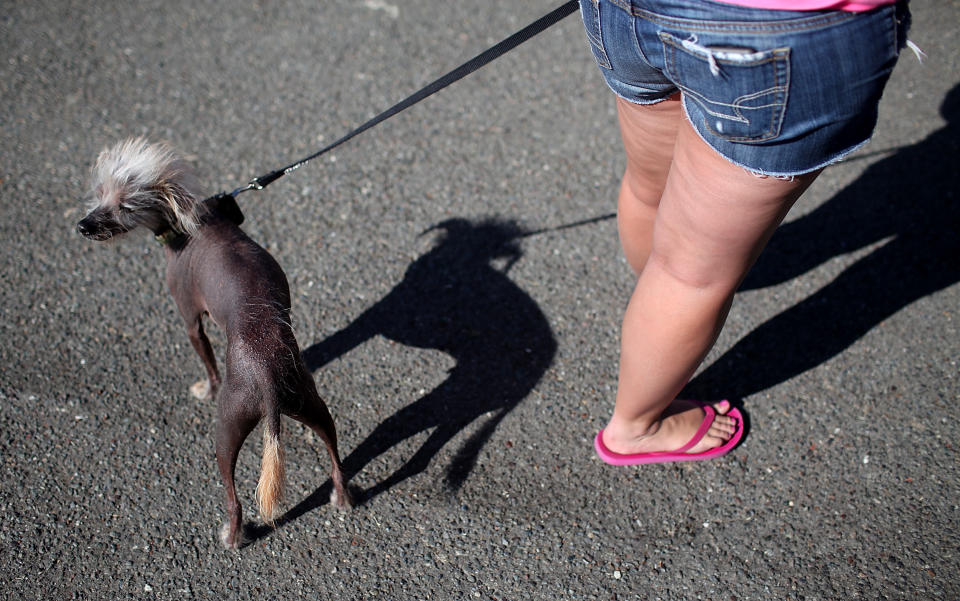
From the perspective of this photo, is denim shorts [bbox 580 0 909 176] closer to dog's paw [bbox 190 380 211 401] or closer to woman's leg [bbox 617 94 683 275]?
woman's leg [bbox 617 94 683 275]

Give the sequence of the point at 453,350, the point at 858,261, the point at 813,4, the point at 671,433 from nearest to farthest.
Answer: the point at 813,4, the point at 671,433, the point at 453,350, the point at 858,261

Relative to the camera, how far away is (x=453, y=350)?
9.32 ft

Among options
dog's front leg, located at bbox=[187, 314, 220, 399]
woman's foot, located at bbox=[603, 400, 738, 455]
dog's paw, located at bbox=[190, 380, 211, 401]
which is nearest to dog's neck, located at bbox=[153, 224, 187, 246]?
dog's front leg, located at bbox=[187, 314, 220, 399]

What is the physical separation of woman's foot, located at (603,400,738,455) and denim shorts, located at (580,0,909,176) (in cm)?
114

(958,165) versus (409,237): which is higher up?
(409,237)

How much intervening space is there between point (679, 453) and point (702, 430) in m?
0.12

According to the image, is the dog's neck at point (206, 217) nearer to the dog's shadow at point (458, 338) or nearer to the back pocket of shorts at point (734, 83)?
the dog's shadow at point (458, 338)

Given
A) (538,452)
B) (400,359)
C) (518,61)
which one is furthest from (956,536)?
(518,61)

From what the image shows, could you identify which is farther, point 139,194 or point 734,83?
point 139,194

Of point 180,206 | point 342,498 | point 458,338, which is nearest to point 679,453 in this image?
point 458,338

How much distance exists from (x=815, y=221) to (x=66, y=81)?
426 centimetres

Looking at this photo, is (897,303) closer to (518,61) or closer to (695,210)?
(695,210)

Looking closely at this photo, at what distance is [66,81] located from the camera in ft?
13.3

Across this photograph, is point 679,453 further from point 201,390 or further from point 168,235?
point 168,235
